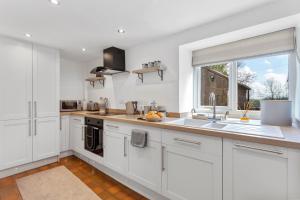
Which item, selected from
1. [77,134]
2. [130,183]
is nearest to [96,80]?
[77,134]

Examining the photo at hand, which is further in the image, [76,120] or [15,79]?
[76,120]

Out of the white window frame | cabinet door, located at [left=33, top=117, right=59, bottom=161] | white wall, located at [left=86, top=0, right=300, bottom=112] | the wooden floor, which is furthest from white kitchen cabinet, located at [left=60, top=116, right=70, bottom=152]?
the white window frame

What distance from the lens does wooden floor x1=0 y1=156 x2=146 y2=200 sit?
6.09ft

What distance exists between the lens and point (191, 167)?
1.43m

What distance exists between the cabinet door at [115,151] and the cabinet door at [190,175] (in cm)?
63

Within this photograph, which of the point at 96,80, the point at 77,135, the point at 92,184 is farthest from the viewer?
the point at 96,80

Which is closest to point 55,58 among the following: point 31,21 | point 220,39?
point 31,21

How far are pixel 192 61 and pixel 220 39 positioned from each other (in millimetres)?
523

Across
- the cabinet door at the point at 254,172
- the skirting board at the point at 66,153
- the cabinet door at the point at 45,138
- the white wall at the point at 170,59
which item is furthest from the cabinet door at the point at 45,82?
the cabinet door at the point at 254,172

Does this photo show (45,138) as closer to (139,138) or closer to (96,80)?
(96,80)

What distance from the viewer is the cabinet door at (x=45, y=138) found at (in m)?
2.58

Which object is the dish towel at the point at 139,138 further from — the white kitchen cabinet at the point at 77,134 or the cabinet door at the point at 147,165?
the white kitchen cabinet at the point at 77,134

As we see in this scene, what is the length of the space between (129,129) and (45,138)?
5.71ft

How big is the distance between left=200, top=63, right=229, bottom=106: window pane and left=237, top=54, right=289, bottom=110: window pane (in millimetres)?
168
